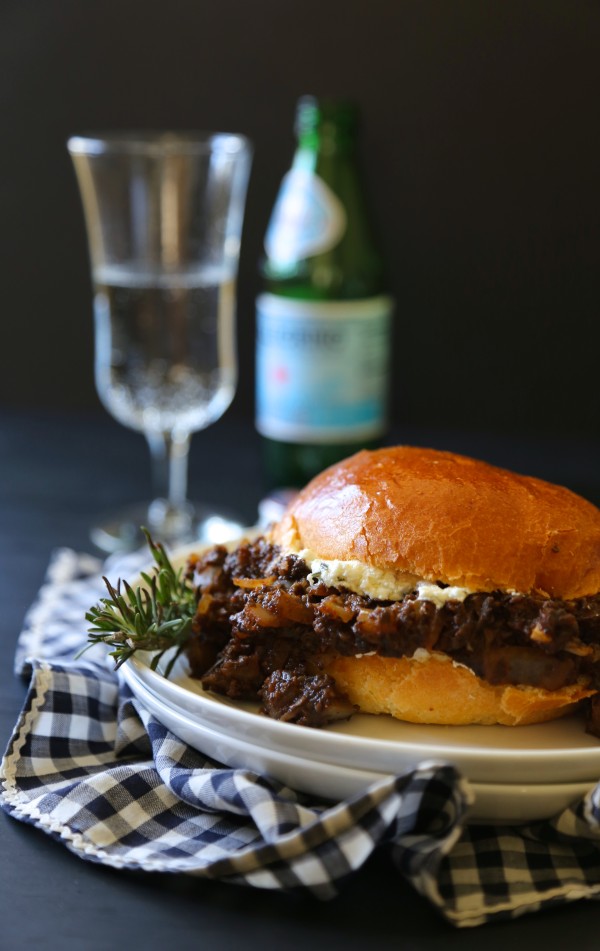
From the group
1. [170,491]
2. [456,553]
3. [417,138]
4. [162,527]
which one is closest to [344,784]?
[456,553]

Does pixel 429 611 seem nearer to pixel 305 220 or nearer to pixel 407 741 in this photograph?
pixel 407 741

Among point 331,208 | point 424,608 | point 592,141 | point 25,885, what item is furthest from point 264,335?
point 25,885

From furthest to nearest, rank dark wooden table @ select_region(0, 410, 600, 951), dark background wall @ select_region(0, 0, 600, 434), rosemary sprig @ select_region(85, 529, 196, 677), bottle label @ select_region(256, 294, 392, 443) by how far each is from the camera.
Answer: dark background wall @ select_region(0, 0, 600, 434) < bottle label @ select_region(256, 294, 392, 443) < rosemary sprig @ select_region(85, 529, 196, 677) < dark wooden table @ select_region(0, 410, 600, 951)

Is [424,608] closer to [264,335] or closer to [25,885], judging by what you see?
[25,885]

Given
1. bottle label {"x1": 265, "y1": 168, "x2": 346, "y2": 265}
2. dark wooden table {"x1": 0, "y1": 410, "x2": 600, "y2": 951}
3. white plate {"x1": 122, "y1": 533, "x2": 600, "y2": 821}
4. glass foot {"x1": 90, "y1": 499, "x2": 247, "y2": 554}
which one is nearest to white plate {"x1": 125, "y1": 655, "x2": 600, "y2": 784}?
white plate {"x1": 122, "y1": 533, "x2": 600, "y2": 821}

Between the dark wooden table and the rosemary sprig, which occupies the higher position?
the rosemary sprig

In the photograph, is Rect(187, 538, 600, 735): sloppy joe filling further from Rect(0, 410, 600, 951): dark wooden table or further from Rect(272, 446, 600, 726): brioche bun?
Rect(0, 410, 600, 951): dark wooden table
